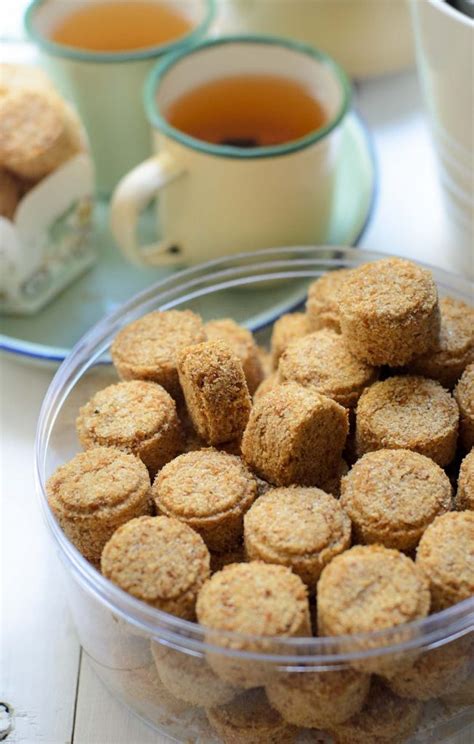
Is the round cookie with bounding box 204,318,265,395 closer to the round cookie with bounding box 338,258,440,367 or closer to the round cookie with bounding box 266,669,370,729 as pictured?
the round cookie with bounding box 338,258,440,367

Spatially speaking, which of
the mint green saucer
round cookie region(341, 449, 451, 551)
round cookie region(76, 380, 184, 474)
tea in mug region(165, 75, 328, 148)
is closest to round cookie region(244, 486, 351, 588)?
round cookie region(341, 449, 451, 551)

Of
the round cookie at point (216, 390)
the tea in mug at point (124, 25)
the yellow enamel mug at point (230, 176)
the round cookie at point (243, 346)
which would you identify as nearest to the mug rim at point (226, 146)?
the yellow enamel mug at point (230, 176)

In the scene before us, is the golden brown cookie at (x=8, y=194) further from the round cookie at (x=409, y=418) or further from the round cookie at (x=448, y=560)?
the round cookie at (x=448, y=560)

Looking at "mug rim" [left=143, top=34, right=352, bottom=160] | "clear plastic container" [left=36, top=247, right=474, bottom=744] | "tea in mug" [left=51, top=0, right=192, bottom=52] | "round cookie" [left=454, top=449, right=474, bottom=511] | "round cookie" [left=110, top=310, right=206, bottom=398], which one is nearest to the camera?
"clear plastic container" [left=36, top=247, right=474, bottom=744]

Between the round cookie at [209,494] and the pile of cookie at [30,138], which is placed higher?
the pile of cookie at [30,138]

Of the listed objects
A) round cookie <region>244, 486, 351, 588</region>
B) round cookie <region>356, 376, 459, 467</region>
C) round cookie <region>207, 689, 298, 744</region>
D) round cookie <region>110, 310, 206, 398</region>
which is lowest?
round cookie <region>207, 689, 298, 744</region>

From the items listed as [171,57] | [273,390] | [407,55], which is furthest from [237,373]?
[407,55]

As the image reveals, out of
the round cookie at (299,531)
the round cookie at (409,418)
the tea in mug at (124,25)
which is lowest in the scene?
the round cookie at (299,531)
